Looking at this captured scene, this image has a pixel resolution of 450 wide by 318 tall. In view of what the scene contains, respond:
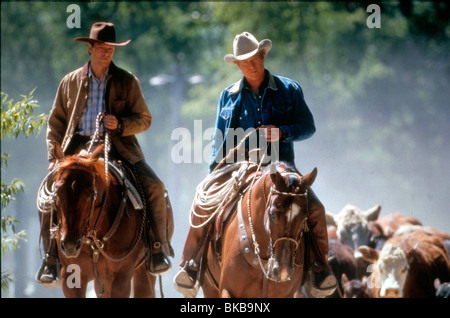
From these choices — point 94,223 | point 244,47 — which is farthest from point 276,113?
point 94,223

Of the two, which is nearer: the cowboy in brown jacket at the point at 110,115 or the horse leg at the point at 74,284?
the horse leg at the point at 74,284

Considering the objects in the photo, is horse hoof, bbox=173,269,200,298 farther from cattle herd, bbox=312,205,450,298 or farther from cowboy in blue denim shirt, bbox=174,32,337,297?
cattle herd, bbox=312,205,450,298

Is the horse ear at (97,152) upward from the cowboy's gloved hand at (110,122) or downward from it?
downward

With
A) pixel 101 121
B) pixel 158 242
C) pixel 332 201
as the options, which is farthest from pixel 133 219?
pixel 332 201

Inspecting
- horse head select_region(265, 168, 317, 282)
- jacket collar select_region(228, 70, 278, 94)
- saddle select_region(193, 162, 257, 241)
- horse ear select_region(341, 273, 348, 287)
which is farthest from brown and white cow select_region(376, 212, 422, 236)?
horse head select_region(265, 168, 317, 282)

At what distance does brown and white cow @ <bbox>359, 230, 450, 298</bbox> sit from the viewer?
12562 millimetres

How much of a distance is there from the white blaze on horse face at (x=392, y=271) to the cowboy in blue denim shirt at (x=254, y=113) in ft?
13.6

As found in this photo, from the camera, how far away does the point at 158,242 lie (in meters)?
9.68

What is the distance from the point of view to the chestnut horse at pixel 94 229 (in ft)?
27.3

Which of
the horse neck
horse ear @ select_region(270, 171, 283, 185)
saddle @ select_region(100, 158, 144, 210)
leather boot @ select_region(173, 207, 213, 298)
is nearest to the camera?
horse ear @ select_region(270, 171, 283, 185)

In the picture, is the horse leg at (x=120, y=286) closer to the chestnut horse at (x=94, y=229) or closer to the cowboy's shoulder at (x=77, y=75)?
the chestnut horse at (x=94, y=229)

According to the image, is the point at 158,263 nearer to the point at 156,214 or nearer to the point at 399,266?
the point at 156,214

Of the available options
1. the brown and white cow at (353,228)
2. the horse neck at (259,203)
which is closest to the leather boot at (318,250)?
the horse neck at (259,203)
